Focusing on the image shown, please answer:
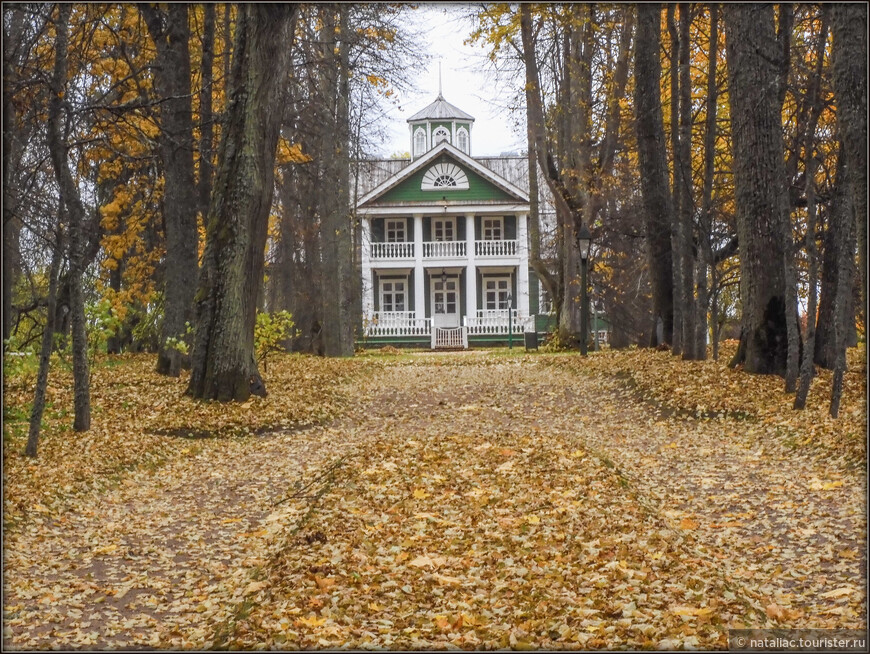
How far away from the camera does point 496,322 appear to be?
122 ft

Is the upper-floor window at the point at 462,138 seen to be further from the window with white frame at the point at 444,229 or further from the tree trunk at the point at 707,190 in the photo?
the tree trunk at the point at 707,190

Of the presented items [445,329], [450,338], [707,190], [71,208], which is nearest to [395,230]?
[445,329]

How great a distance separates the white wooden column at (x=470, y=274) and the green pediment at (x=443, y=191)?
95 cm

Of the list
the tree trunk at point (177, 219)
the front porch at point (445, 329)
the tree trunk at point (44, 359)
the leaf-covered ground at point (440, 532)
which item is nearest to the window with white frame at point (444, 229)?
the front porch at point (445, 329)

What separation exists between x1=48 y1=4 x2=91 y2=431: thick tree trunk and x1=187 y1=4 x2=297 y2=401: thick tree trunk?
104 inches

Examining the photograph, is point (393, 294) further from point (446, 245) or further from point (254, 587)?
point (254, 587)

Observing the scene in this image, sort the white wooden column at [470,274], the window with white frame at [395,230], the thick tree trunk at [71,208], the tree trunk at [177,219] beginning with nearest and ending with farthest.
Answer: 1. the thick tree trunk at [71,208]
2. the tree trunk at [177,219]
3. the white wooden column at [470,274]
4. the window with white frame at [395,230]

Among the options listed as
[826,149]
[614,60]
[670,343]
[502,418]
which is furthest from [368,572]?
[614,60]

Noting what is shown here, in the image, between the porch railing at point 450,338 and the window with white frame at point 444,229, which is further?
the window with white frame at point 444,229

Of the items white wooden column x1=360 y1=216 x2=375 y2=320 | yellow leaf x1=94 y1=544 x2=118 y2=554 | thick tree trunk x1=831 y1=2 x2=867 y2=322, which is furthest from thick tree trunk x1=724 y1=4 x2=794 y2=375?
white wooden column x1=360 y1=216 x2=375 y2=320

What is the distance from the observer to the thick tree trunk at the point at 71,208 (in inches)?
322

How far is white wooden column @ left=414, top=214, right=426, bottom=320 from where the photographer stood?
3900 cm

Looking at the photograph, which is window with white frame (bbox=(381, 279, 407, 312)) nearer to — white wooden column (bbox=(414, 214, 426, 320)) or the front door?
the front door

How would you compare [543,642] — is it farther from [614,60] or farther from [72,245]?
[614,60]
